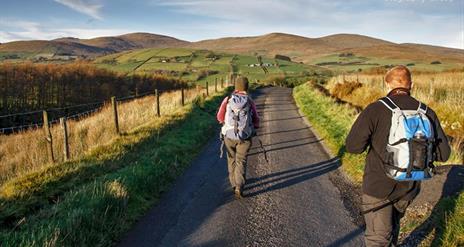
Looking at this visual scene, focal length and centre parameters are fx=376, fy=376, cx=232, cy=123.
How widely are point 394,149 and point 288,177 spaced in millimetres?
4755

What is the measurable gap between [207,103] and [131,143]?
1126 cm

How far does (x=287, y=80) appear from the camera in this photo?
5694cm

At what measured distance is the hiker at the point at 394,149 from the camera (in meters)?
3.45

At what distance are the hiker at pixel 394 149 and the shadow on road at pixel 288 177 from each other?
342 centimetres

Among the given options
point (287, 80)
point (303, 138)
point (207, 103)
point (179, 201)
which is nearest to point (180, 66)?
point (287, 80)

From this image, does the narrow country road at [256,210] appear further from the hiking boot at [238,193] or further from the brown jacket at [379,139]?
the brown jacket at [379,139]

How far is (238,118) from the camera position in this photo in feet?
22.1

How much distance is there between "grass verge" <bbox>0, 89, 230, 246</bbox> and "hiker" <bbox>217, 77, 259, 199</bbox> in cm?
154

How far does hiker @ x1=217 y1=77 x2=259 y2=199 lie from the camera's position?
6723 millimetres

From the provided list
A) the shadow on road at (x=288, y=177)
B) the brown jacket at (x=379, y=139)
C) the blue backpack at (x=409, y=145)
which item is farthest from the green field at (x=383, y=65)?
the blue backpack at (x=409, y=145)

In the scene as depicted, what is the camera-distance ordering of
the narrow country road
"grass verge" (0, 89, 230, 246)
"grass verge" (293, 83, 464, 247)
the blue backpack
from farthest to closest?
the narrow country road → "grass verge" (0, 89, 230, 246) → "grass verge" (293, 83, 464, 247) → the blue backpack

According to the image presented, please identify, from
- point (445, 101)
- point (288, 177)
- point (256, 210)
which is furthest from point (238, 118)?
point (445, 101)

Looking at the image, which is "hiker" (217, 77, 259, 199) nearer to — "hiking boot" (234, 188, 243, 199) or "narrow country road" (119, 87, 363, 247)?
"hiking boot" (234, 188, 243, 199)

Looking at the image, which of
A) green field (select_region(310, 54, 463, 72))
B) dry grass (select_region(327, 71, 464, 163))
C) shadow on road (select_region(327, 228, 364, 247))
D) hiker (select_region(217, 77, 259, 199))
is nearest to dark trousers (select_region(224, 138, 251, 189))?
hiker (select_region(217, 77, 259, 199))
